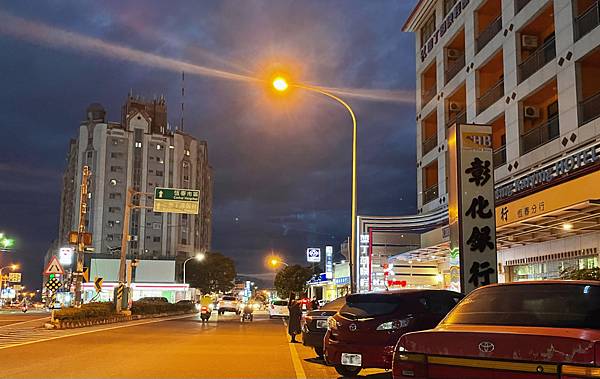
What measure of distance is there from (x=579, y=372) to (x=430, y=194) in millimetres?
28999

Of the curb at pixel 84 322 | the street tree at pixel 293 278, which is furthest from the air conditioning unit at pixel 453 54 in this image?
the street tree at pixel 293 278

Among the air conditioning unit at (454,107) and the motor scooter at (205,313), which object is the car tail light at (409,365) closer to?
the air conditioning unit at (454,107)

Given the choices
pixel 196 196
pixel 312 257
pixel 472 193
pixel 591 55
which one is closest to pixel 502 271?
pixel 591 55

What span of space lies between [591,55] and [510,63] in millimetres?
4812

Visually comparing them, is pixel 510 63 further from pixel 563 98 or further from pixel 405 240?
pixel 405 240

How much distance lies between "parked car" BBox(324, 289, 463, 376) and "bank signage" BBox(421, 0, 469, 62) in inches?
835

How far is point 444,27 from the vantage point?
3172cm

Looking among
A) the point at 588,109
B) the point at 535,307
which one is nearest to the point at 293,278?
the point at 588,109

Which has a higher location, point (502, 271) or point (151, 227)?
point (151, 227)

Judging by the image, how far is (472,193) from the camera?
13695 mm

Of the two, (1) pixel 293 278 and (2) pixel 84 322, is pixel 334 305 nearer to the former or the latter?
(2) pixel 84 322

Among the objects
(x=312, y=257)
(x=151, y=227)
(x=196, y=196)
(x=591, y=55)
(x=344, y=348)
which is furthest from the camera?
(x=151, y=227)

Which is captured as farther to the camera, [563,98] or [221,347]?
[563,98]

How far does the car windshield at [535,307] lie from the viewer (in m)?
5.96
